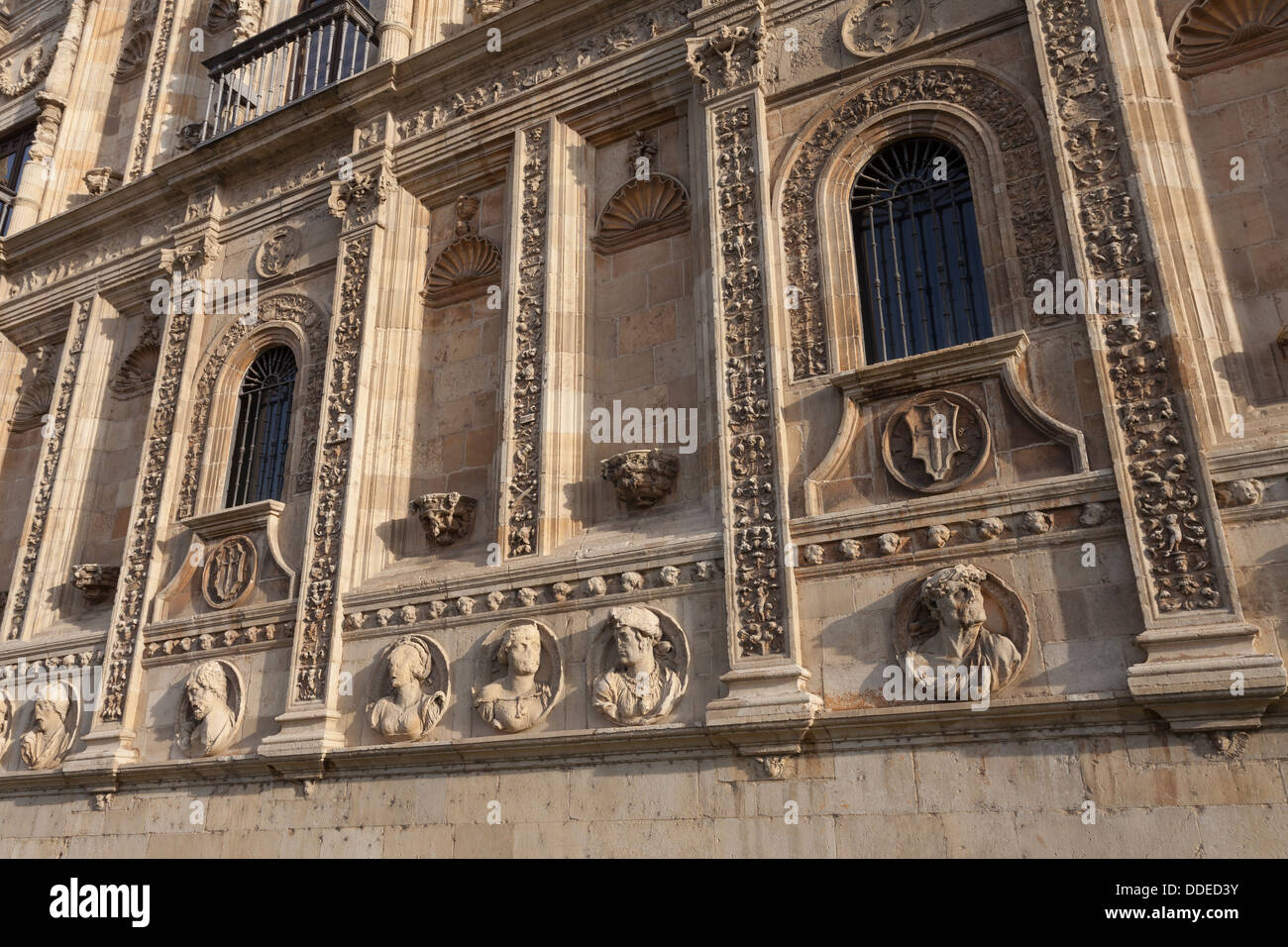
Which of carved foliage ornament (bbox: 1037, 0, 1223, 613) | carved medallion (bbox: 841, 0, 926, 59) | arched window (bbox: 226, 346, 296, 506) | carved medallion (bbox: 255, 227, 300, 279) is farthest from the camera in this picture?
carved medallion (bbox: 255, 227, 300, 279)

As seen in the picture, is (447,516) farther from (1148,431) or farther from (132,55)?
(132,55)

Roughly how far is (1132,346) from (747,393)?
11.3 ft

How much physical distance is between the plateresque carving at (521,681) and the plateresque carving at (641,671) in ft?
1.93

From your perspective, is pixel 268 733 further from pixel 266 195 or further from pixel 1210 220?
pixel 1210 220

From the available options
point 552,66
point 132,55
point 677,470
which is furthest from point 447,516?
point 132,55

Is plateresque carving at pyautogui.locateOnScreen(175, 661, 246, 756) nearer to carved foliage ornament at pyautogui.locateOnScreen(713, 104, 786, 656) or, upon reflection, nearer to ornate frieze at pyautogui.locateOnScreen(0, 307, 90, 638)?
ornate frieze at pyautogui.locateOnScreen(0, 307, 90, 638)

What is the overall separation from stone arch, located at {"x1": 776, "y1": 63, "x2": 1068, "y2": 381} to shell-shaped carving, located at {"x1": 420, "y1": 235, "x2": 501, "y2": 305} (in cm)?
421

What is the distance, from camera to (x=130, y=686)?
507 inches

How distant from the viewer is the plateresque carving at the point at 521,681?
32.4 ft

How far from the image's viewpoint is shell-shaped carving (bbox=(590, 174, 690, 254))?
1202cm

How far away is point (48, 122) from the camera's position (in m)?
20.1

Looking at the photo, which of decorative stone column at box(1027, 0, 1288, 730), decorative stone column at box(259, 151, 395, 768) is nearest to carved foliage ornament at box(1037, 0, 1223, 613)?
decorative stone column at box(1027, 0, 1288, 730)

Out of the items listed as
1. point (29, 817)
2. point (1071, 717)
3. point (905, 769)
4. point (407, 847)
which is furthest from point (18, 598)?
point (1071, 717)

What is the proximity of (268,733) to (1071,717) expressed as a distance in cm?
852
